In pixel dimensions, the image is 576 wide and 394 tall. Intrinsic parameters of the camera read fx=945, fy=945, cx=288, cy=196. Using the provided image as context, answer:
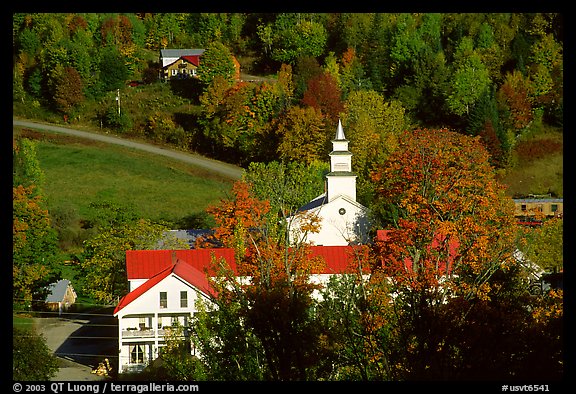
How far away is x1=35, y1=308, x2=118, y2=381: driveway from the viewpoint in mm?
38344

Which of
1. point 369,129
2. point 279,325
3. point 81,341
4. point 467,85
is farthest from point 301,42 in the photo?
point 279,325

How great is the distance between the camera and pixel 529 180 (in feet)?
229

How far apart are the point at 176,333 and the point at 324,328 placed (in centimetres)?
536

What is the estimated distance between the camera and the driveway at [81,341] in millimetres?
38344

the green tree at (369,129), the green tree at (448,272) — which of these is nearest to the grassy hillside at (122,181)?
the green tree at (369,129)

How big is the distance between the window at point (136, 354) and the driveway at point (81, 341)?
0.84 m

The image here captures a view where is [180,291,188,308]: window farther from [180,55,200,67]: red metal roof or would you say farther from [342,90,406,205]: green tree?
[180,55,200,67]: red metal roof

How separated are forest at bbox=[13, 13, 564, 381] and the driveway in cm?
188

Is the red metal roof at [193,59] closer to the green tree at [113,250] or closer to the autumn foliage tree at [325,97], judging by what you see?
the autumn foliage tree at [325,97]

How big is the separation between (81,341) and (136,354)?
5470mm

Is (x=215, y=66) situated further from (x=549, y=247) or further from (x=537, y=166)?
(x=549, y=247)
